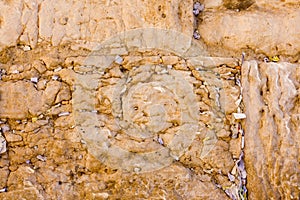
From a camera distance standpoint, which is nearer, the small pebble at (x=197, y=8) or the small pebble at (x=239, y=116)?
the small pebble at (x=239, y=116)

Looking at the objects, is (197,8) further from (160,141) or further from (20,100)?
(20,100)

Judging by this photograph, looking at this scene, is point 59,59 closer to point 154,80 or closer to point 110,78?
point 110,78

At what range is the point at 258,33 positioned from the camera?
2.05 metres

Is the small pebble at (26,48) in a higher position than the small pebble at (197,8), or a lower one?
lower

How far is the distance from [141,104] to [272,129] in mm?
578

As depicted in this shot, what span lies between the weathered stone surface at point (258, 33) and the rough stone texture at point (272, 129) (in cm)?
13

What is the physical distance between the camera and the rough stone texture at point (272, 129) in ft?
6.02

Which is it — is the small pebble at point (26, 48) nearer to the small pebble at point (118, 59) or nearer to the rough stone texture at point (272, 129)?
the small pebble at point (118, 59)

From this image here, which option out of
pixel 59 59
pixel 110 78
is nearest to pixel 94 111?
pixel 110 78

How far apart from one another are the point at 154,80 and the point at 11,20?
0.71 meters

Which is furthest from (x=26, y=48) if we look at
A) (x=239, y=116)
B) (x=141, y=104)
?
(x=239, y=116)

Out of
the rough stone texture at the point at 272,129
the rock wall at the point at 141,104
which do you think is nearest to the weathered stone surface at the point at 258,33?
the rock wall at the point at 141,104

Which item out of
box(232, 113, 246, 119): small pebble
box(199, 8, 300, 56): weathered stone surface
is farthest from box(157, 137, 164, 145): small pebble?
box(199, 8, 300, 56): weathered stone surface

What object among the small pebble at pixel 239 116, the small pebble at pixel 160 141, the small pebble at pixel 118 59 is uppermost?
the small pebble at pixel 118 59
